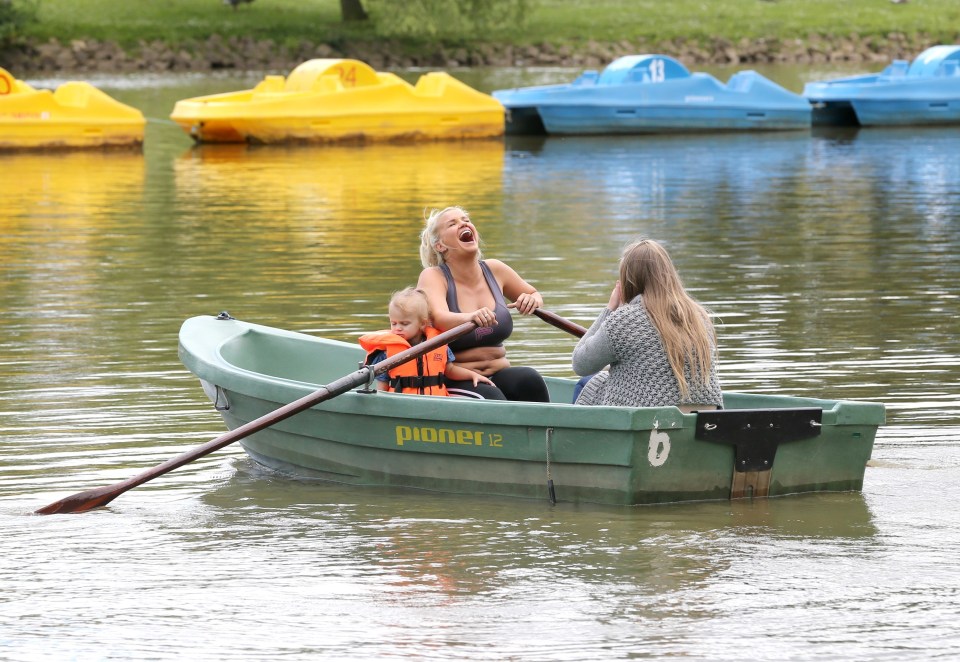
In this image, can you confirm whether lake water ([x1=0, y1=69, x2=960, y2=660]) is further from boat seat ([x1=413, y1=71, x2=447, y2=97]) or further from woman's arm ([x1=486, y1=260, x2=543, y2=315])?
boat seat ([x1=413, y1=71, x2=447, y2=97])

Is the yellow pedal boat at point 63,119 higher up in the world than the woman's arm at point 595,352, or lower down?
higher up

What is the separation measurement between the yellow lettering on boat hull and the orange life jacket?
277 mm

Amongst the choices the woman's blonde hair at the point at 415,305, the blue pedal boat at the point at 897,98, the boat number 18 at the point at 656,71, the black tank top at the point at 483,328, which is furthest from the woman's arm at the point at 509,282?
the blue pedal boat at the point at 897,98

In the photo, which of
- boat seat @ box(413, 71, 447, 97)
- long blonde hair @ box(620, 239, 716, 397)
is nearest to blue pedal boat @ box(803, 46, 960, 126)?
boat seat @ box(413, 71, 447, 97)

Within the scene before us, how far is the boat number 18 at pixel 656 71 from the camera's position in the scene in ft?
94.8

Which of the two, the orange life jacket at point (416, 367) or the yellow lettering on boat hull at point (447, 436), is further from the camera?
the orange life jacket at point (416, 367)

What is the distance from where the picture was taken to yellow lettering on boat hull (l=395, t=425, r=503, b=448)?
6801mm

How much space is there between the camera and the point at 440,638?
525 centimetres

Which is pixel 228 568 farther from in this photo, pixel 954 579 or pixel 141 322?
pixel 141 322

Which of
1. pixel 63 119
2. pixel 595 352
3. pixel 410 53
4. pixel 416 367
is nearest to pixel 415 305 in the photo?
pixel 416 367

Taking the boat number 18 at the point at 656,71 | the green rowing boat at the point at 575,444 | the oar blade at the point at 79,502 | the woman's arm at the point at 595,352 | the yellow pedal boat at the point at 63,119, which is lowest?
the oar blade at the point at 79,502

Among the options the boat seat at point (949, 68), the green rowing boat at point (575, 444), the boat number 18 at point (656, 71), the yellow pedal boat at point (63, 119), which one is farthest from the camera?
the boat seat at point (949, 68)

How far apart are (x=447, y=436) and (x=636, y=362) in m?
0.89

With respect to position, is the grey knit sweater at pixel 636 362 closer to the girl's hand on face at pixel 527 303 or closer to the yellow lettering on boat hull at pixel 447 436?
the yellow lettering on boat hull at pixel 447 436
